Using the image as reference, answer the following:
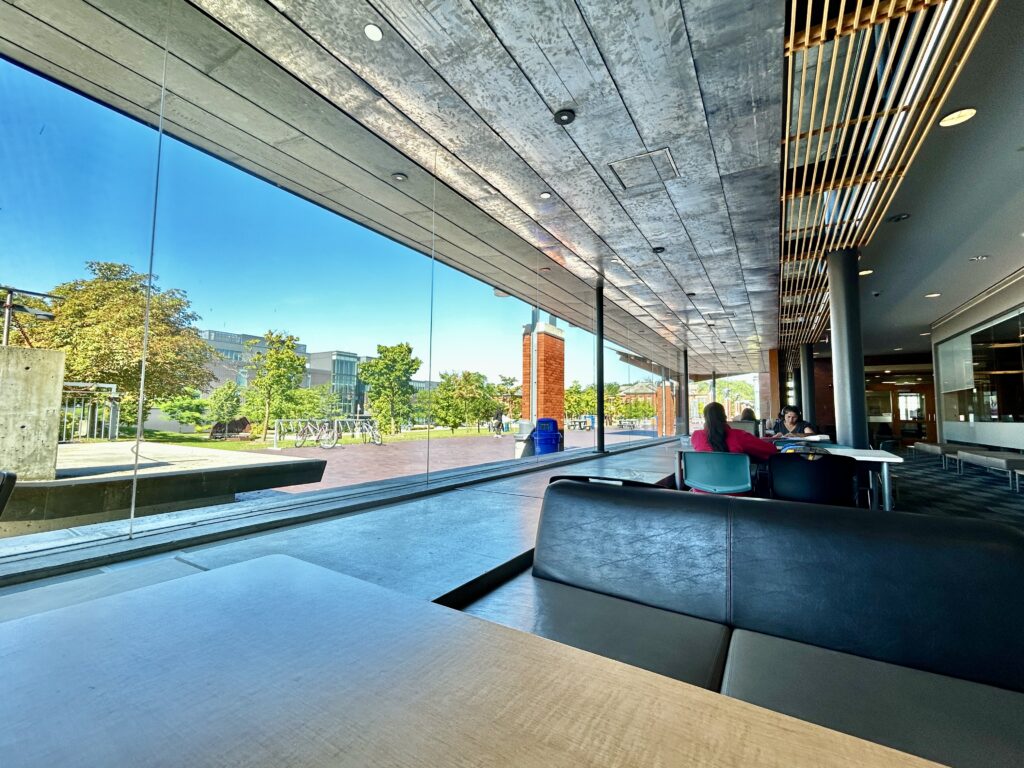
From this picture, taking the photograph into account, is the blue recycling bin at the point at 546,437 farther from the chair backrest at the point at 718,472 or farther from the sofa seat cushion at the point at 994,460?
the sofa seat cushion at the point at 994,460

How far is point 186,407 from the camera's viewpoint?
296cm

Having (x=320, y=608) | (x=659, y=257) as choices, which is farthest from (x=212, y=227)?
(x=659, y=257)

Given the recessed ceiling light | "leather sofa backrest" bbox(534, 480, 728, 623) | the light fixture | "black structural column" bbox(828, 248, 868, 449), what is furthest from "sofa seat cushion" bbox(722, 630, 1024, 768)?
"black structural column" bbox(828, 248, 868, 449)

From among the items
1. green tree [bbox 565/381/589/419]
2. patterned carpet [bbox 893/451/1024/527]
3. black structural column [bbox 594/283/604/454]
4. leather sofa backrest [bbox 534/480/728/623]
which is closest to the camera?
leather sofa backrest [bbox 534/480/728/623]

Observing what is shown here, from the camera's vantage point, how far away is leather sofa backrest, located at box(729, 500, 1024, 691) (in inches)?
43.6

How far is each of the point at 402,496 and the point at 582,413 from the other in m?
5.16

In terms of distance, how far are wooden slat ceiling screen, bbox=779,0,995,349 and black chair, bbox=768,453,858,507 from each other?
246 cm

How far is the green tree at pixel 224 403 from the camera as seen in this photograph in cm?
312

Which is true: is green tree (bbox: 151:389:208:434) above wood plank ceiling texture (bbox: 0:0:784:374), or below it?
below

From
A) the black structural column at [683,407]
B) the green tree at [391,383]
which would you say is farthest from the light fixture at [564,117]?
the black structural column at [683,407]

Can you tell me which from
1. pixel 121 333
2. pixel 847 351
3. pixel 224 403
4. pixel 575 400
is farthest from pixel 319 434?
pixel 847 351

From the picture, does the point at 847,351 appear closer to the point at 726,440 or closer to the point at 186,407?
the point at 726,440

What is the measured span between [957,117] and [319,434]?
18.1 ft

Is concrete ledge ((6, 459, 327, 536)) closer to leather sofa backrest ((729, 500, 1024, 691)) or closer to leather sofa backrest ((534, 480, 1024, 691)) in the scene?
leather sofa backrest ((534, 480, 1024, 691))
